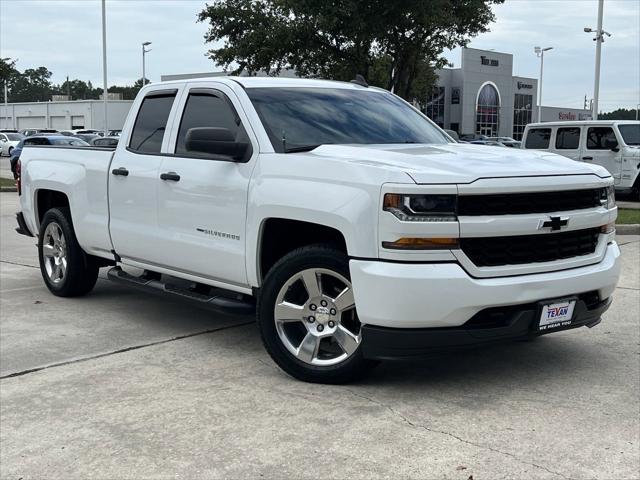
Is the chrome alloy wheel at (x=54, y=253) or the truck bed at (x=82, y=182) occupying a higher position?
the truck bed at (x=82, y=182)

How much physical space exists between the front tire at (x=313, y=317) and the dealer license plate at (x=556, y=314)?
42.1 inches

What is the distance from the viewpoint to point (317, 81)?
6.35 meters

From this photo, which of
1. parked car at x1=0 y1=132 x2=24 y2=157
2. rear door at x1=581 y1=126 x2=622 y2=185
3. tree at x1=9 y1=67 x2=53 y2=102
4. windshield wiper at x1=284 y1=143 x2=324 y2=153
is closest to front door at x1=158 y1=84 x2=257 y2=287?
windshield wiper at x1=284 y1=143 x2=324 y2=153

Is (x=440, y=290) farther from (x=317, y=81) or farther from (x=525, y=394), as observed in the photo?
(x=317, y=81)

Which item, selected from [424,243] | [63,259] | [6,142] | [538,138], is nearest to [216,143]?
[424,243]

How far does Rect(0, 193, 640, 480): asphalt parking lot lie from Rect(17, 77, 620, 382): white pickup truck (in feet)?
1.23

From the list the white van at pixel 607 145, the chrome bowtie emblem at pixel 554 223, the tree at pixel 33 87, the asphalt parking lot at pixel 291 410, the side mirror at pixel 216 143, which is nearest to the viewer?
the asphalt parking lot at pixel 291 410

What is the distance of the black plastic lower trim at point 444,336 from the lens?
438 centimetres

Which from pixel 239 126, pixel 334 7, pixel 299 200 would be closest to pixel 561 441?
pixel 299 200

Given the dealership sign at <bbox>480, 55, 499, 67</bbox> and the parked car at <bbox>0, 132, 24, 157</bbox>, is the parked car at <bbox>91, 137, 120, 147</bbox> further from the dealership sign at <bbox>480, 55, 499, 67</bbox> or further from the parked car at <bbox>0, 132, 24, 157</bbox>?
the dealership sign at <bbox>480, 55, 499, 67</bbox>

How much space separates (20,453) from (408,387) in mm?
2237

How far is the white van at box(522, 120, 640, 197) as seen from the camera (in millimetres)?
17672

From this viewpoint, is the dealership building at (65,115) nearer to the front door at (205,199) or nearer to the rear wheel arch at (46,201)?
the rear wheel arch at (46,201)

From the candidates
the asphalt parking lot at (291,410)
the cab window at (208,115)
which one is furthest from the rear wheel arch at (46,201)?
the cab window at (208,115)
